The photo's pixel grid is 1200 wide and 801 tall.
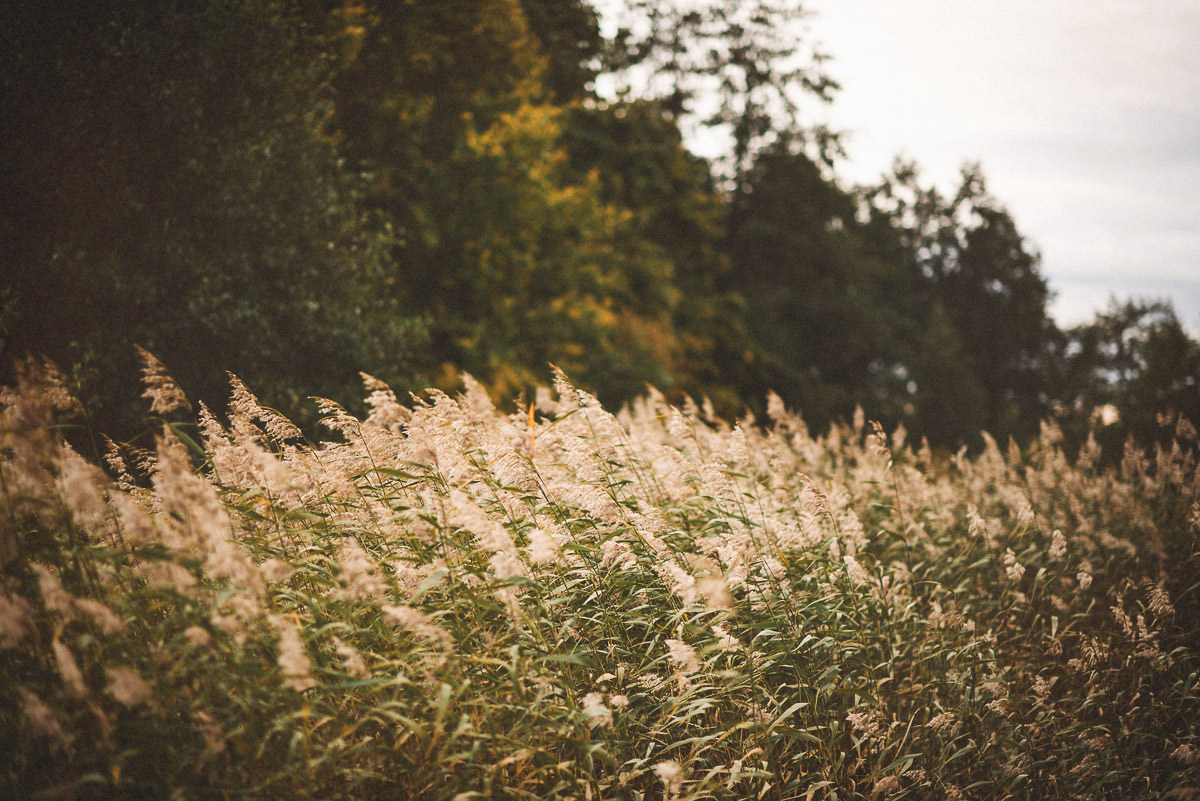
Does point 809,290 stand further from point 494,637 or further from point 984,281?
point 494,637

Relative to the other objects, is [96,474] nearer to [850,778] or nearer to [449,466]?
[449,466]

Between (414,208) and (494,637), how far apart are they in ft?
38.5

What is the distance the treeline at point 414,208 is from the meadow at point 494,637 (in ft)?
16.1

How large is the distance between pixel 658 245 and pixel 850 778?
22382 millimetres

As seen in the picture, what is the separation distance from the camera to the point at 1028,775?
3918 millimetres

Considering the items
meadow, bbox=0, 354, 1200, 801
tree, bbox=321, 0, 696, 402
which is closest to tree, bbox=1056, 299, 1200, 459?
meadow, bbox=0, 354, 1200, 801

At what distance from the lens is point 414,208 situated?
1340 cm

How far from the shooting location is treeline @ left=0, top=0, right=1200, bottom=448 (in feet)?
25.8

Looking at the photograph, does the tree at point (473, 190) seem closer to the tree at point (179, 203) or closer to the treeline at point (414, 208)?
the treeline at point (414, 208)

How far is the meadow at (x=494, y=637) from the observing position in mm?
2520

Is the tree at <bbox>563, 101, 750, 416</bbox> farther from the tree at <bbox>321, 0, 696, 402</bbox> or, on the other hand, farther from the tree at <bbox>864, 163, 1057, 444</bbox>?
the tree at <bbox>864, 163, 1057, 444</bbox>

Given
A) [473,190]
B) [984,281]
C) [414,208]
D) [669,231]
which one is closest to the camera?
[414,208]

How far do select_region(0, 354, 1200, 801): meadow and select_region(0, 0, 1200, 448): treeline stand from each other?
492cm

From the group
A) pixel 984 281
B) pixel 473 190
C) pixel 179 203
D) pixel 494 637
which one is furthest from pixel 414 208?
pixel 984 281
